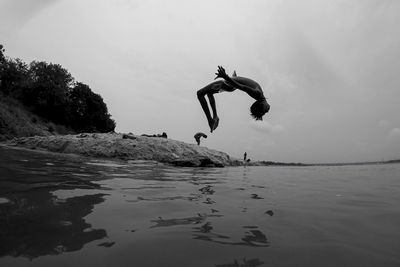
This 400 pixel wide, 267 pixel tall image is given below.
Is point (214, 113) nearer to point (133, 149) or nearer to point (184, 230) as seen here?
point (184, 230)

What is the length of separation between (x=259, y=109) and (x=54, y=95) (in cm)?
4218

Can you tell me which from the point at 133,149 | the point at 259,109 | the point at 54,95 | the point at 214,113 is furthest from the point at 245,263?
the point at 54,95

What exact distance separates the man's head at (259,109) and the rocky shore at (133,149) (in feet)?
12.5

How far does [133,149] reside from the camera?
10734 mm

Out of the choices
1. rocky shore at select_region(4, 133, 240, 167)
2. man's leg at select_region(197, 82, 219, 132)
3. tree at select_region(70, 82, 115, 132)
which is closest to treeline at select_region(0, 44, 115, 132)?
tree at select_region(70, 82, 115, 132)

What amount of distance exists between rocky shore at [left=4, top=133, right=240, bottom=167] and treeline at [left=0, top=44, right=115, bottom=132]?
3306 cm

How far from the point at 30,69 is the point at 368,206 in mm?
54903

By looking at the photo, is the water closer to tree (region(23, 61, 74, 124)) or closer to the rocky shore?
the rocky shore

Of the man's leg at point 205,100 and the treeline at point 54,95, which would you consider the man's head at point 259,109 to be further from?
the treeline at point 54,95

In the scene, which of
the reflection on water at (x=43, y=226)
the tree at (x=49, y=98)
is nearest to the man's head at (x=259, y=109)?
the reflection on water at (x=43, y=226)

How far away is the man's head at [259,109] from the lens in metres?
6.48

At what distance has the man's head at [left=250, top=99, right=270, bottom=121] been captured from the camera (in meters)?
6.48

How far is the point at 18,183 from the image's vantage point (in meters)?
3.07

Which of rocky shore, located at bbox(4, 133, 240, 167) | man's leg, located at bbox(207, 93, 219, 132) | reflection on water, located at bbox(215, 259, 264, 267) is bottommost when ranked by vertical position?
reflection on water, located at bbox(215, 259, 264, 267)
